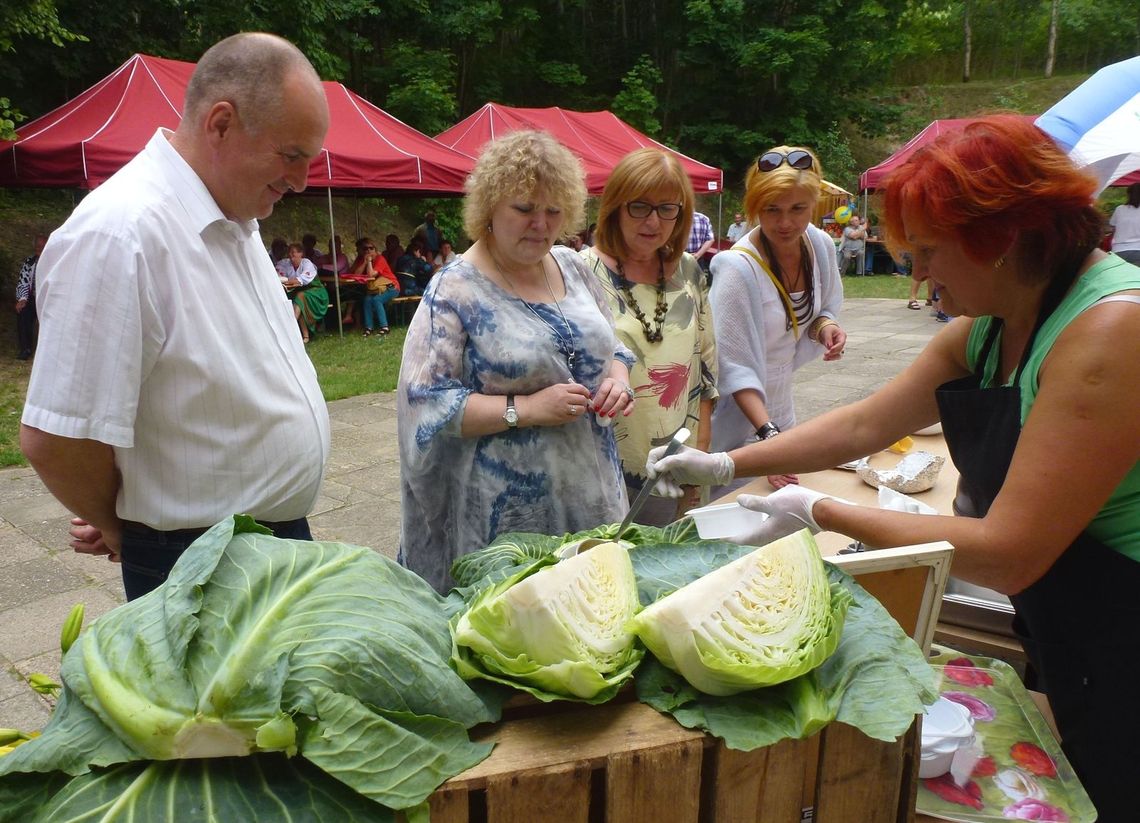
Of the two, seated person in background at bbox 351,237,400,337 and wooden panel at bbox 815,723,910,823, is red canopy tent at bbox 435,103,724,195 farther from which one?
wooden panel at bbox 815,723,910,823

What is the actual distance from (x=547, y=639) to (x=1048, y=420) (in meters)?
1.00

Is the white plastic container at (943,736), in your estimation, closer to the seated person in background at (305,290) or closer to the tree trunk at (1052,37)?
the seated person in background at (305,290)

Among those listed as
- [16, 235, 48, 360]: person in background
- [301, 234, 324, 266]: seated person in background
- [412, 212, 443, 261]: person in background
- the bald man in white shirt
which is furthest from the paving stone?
[412, 212, 443, 261]: person in background

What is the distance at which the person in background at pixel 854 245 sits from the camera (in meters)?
22.1

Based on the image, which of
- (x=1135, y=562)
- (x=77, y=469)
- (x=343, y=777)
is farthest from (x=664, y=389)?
(x=343, y=777)

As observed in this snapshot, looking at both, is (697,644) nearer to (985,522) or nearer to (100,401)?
(985,522)

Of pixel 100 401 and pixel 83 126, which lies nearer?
pixel 100 401

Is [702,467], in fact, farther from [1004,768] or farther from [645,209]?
[645,209]

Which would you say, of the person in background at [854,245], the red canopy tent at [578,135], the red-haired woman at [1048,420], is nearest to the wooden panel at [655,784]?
the red-haired woman at [1048,420]

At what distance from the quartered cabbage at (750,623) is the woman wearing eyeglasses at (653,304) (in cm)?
174

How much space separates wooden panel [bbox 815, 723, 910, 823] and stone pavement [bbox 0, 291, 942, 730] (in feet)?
9.96

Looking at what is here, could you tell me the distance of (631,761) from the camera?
3.26 feet

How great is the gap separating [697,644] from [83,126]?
1170 cm

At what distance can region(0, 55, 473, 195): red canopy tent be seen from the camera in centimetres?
966
